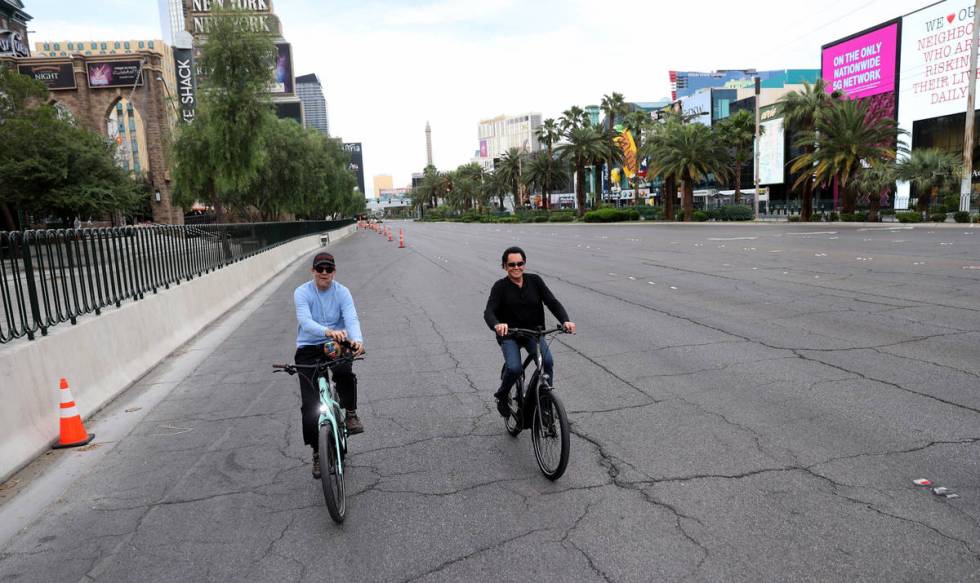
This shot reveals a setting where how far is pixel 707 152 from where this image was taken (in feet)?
178

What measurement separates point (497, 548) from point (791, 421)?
319cm

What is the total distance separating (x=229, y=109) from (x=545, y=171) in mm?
58939

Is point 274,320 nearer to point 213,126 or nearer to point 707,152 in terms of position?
point 213,126

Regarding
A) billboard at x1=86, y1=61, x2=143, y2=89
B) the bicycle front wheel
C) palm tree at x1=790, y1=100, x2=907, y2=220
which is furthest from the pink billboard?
billboard at x1=86, y1=61, x2=143, y2=89

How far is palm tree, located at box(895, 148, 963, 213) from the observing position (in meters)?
40.9

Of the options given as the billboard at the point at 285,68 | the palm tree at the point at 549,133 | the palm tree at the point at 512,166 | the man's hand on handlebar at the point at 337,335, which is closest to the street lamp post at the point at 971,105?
the man's hand on handlebar at the point at 337,335

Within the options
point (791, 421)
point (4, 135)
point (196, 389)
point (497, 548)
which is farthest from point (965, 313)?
point (4, 135)

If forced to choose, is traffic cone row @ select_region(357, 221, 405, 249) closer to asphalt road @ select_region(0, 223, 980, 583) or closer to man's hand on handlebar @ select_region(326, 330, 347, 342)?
asphalt road @ select_region(0, 223, 980, 583)

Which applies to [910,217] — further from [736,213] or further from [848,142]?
[736,213]

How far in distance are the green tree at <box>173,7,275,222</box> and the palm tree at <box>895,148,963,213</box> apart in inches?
1482

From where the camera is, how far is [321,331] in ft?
15.4

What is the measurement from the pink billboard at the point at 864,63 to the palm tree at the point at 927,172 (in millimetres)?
19489

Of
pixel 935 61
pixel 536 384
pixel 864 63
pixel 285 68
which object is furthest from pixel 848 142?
pixel 285 68

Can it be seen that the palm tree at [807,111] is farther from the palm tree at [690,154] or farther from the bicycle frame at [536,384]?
the bicycle frame at [536,384]
